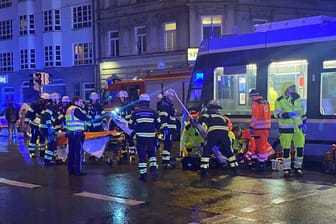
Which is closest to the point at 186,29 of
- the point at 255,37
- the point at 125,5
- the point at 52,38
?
the point at 125,5

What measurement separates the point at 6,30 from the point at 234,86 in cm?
3452

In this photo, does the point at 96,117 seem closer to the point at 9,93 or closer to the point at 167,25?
the point at 167,25

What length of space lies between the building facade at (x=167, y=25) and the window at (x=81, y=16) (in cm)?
123

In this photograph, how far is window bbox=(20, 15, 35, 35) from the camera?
41.0 metres

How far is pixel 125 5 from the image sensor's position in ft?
113

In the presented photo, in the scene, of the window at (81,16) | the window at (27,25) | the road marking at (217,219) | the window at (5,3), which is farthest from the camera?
the window at (5,3)

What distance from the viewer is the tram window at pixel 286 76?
1189cm

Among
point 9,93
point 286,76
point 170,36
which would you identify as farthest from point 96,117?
point 9,93

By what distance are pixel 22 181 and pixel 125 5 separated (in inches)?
990

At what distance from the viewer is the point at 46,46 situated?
39.8 m

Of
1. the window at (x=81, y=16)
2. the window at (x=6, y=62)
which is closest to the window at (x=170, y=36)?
the window at (x=81, y=16)

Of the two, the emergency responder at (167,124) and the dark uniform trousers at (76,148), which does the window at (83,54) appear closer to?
the emergency responder at (167,124)

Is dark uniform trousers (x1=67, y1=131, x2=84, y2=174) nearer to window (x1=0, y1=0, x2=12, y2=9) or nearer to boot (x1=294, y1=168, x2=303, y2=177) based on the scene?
boot (x1=294, y1=168, x2=303, y2=177)

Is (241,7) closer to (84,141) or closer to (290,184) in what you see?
(84,141)
